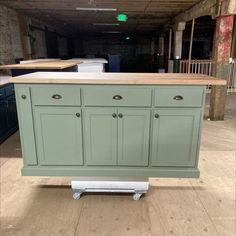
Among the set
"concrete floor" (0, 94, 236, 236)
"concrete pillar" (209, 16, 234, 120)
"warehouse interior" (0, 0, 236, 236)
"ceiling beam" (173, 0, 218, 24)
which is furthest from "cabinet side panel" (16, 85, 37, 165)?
"ceiling beam" (173, 0, 218, 24)

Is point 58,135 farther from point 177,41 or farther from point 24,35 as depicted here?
point 177,41

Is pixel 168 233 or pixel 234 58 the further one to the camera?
pixel 234 58

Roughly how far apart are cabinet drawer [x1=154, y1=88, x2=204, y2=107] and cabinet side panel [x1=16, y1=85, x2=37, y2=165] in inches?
42.4

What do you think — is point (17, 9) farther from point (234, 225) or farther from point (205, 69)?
point (234, 225)

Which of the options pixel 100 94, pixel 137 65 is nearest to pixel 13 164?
pixel 100 94

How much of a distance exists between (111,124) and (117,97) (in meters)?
0.24

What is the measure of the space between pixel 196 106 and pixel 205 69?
6605 millimetres

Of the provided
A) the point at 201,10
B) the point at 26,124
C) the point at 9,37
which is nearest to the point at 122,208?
the point at 26,124

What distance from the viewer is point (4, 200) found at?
7.22 ft

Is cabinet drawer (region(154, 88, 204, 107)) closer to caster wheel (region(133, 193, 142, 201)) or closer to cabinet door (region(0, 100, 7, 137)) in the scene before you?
caster wheel (region(133, 193, 142, 201))

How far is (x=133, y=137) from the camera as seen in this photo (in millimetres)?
2029

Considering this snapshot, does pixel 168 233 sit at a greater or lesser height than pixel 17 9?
lesser

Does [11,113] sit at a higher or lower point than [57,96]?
lower

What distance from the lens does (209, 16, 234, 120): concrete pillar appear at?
4.45 meters
